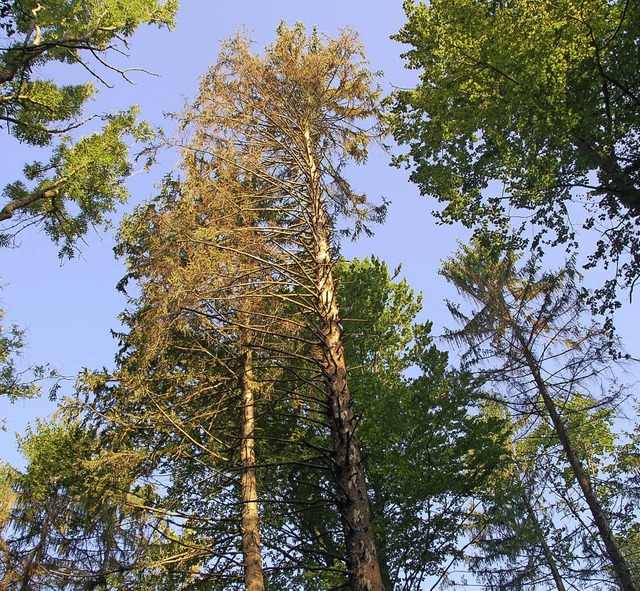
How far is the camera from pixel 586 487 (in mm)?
10547

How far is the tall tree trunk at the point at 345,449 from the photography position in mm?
4234

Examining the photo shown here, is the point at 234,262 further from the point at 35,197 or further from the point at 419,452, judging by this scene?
the point at 419,452

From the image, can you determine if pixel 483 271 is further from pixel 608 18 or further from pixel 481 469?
pixel 608 18

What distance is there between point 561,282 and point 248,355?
25.3 feet

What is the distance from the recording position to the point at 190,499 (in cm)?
955

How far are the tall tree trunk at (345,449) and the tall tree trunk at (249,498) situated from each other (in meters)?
1.60

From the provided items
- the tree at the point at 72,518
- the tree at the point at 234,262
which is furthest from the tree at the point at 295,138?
the tree at the point at 72,518

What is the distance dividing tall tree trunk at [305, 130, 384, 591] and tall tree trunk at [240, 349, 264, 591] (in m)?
1.60

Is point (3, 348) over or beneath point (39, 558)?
over

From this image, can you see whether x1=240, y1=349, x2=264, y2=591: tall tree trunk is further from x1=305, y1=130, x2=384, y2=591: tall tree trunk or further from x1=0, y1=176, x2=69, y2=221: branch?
x1=0, y1=176, x2=69, y2=221: branch

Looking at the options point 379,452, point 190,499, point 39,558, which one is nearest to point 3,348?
point 39,558

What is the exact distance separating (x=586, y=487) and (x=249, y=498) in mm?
7126

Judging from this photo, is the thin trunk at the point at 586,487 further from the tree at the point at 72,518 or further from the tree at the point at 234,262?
the tree at the point at 72,518

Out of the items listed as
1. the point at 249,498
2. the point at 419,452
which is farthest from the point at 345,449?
the point at 419,452
